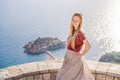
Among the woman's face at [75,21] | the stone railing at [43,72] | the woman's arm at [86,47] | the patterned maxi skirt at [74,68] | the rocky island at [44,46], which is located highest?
the woman's face at [75,21]

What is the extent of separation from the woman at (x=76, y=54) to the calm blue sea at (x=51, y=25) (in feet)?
99.2

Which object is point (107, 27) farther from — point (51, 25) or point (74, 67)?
point (74, 67)

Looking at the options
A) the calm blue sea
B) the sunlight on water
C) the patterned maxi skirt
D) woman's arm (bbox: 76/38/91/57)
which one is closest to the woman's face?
woman's arm (bbox: 76/38/91/57)

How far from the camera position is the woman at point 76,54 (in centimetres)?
321

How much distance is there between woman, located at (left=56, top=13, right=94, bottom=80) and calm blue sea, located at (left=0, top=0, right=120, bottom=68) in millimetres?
30224

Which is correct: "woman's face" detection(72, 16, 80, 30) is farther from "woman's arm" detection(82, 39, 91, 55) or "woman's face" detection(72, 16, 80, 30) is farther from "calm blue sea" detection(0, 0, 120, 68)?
"calm blue sea" detection(0, 0, 120, 68)

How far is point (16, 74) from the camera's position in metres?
3.99

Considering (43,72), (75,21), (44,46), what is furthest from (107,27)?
(75,21)

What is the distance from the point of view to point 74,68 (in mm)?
3354

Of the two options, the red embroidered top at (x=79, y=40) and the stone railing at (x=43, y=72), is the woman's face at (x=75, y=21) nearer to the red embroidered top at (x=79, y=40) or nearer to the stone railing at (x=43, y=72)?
the red embroidered top at (x=79, y=40)

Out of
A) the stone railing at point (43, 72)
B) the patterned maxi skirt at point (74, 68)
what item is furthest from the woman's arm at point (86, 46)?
the stone railing at point (43, 72)

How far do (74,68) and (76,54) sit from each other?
21 cm

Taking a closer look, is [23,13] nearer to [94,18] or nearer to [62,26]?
[62,26]

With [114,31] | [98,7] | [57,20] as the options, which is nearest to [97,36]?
[114,31]
